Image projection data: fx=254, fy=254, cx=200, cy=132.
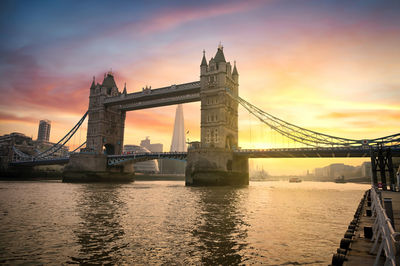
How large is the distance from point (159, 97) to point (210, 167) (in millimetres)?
30179

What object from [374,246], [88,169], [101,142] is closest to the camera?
[374,246]

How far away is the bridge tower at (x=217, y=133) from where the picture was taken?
49594mm

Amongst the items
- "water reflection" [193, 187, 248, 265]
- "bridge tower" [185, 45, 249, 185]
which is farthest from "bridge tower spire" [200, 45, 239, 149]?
"water reflection" [193, 187, 248, 265]

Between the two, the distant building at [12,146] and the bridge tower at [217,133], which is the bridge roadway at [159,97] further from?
the distant building at [12,146]

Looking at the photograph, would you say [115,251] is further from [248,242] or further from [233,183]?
[233,183]

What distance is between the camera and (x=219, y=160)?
50031 millimetres

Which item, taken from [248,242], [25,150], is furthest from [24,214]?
[25,150]

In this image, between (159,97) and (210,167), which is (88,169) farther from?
(210,167)

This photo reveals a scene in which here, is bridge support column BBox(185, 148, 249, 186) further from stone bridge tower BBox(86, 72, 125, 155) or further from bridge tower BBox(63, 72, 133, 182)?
stone bridge tower BBox(86, 72, 125, 155)

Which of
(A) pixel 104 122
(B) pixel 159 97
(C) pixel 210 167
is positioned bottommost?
(C) pixel 210 167

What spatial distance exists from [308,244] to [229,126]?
50.5 metres

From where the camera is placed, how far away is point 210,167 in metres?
49.3

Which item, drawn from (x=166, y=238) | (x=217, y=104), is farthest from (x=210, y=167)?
(x=166, y=238)

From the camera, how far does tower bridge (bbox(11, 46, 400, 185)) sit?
4928cm
